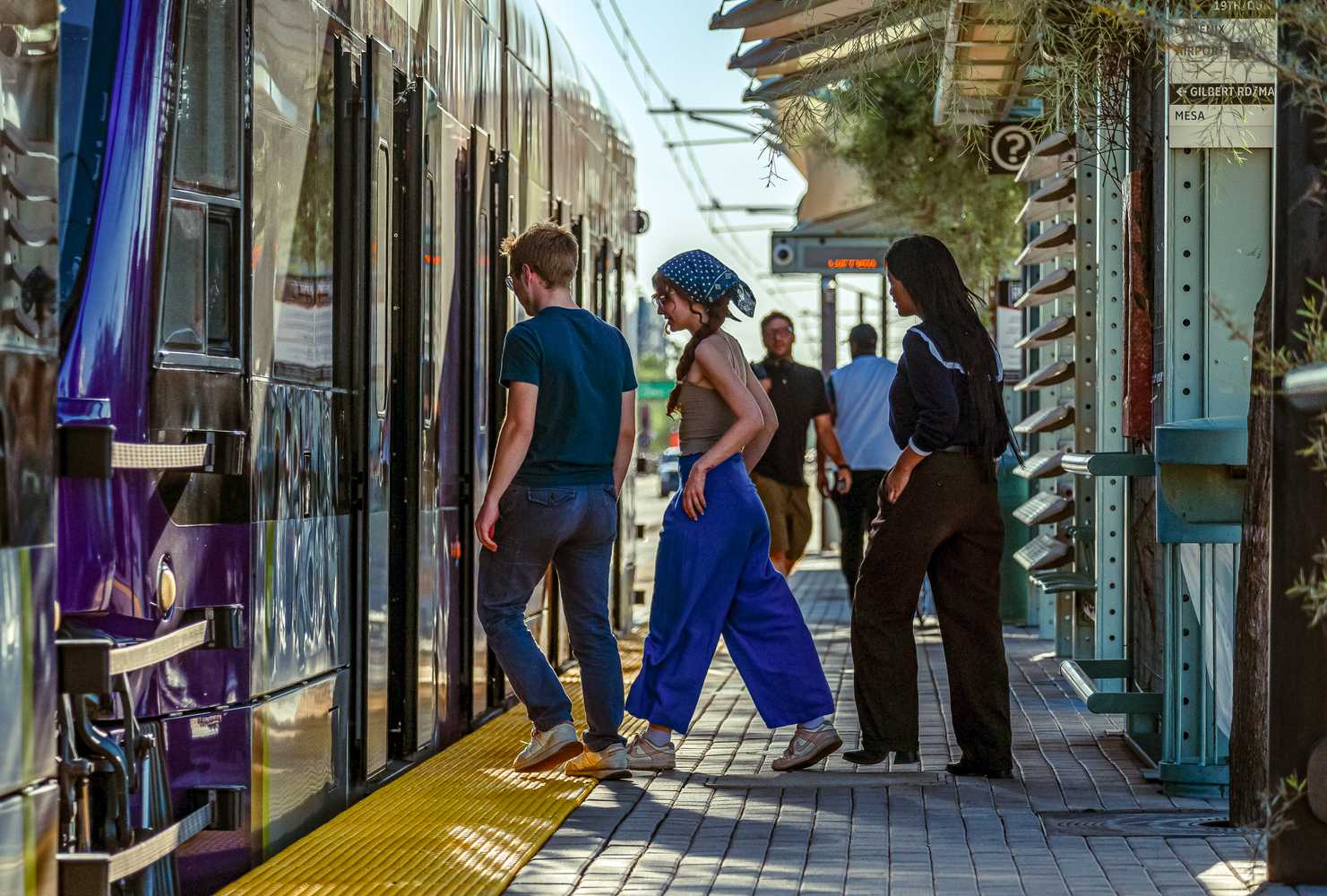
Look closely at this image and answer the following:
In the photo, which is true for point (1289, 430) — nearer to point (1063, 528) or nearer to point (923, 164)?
point (1063, 528)

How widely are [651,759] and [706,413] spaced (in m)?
1.23

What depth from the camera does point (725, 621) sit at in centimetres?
720

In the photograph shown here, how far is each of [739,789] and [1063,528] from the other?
4.13 m

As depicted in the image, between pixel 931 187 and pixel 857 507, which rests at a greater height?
pixel 931 187

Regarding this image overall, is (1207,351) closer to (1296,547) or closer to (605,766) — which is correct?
(1296,547)

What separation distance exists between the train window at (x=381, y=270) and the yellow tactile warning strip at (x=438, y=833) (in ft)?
4.06

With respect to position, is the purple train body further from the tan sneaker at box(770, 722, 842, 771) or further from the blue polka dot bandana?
the tan sneaker at box(770, 722, 842, 771)

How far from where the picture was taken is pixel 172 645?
4.57m

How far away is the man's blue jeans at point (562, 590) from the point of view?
6.93 m

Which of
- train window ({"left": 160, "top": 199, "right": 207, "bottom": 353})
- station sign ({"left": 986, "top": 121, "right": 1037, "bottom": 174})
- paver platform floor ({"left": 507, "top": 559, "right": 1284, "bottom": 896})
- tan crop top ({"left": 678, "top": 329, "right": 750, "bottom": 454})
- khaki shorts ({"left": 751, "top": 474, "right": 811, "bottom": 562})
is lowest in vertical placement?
paver platform floor ({"left": 507, "top": 559, "right": 1284, "bottom": 896})

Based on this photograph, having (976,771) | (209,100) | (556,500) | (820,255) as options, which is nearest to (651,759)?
(556,500)

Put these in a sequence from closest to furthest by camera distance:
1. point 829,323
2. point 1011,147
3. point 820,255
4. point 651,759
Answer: point 651,759 → point 1011,147 → point 820,255 → point 829,323

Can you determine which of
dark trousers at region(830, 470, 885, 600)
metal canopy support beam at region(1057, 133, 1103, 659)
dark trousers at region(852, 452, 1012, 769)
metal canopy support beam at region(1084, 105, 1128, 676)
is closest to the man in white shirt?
dark trousers at region(830, 470, 885, 600)

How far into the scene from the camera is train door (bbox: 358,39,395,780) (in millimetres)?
6270
